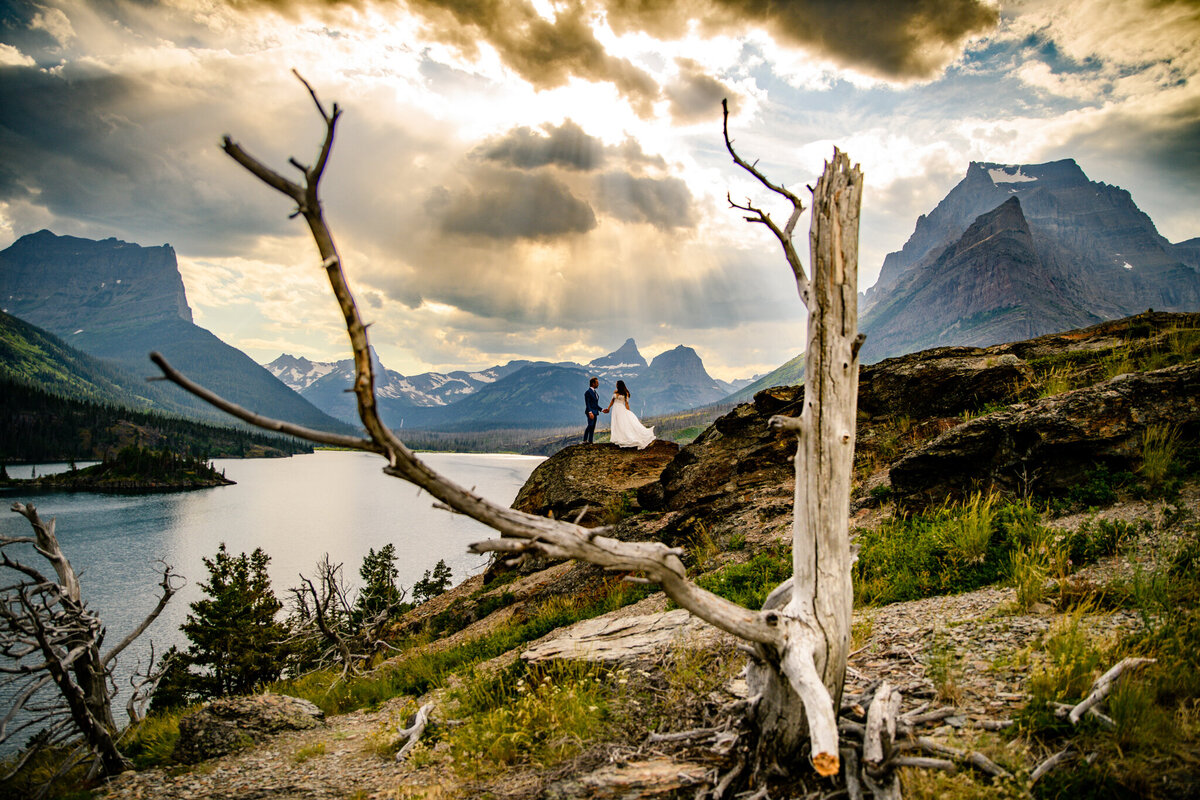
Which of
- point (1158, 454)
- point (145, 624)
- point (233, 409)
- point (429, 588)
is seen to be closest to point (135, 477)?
point (429, 588)

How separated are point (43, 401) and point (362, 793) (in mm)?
262995

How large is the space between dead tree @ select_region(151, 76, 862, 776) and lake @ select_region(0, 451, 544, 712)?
30235 mm

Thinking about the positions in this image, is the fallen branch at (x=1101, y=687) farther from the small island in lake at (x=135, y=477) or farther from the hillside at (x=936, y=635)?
the small island in lake at (x=135, y=477)

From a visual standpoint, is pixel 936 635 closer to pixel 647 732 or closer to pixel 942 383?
pixel 647 732

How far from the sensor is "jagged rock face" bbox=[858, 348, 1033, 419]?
482 inches

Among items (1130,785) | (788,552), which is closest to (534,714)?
(1130,785)

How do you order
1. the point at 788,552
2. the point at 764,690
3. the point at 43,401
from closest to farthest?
the point at 764,690 → the point at 788,552 → the point at 43,401

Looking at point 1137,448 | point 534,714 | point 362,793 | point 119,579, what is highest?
point 1137,448

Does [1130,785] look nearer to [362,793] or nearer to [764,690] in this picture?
[764,690]

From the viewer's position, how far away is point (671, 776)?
12.7 feet

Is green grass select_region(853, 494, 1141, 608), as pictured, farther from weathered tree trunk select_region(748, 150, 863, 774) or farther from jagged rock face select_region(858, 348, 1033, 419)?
jagged rock face select_region(858, 348, 1033, 419)

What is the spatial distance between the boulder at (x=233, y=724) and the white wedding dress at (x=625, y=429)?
15.9 meters

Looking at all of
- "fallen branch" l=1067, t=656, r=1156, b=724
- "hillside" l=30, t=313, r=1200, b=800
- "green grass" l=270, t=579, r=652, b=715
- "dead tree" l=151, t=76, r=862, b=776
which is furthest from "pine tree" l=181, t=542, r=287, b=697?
"fallen branch" l=1067, t=656, r=1156, b=724

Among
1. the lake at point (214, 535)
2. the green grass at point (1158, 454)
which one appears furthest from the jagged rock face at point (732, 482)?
the lake at point (214, 535)
